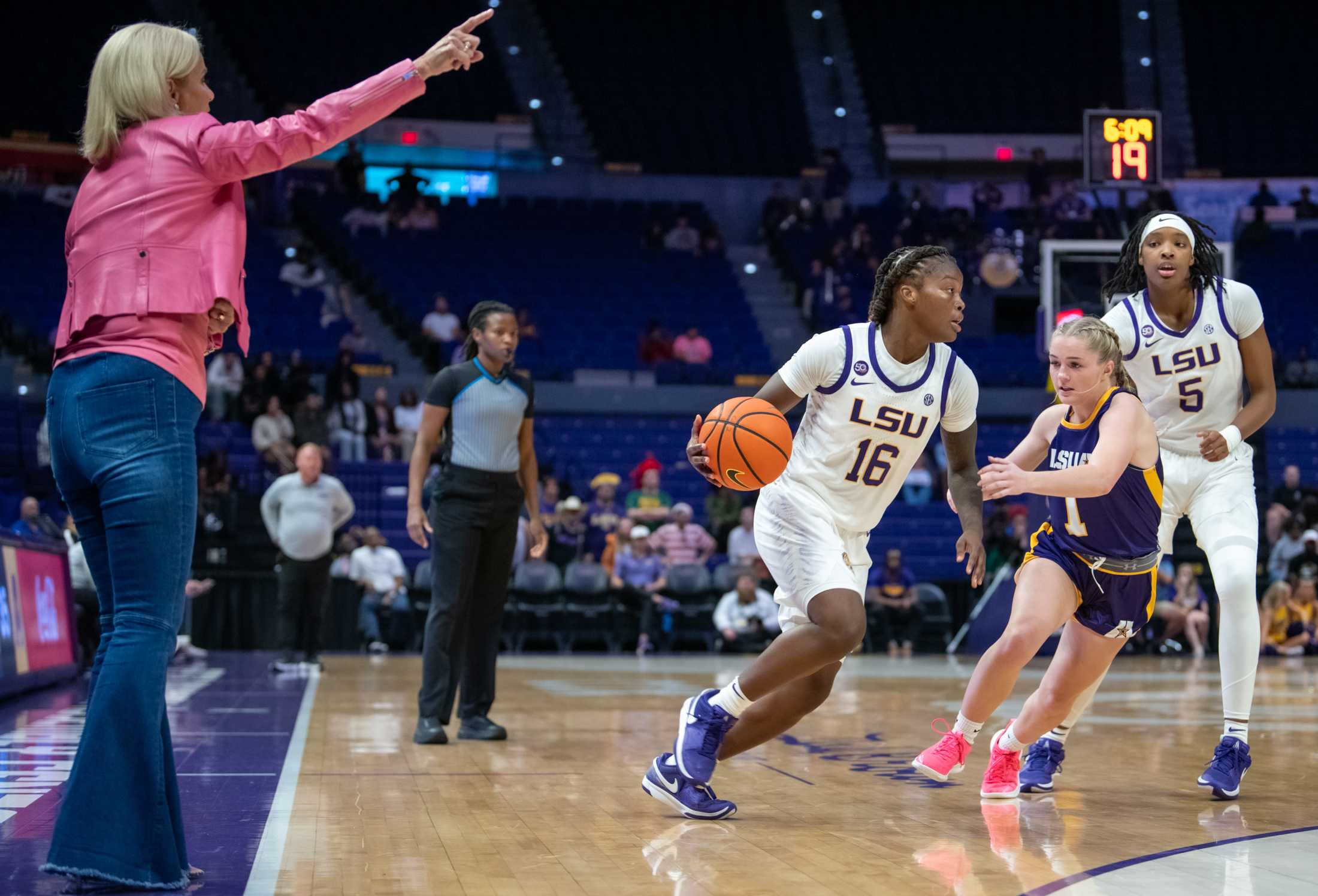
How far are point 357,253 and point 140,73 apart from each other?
20.4 metres

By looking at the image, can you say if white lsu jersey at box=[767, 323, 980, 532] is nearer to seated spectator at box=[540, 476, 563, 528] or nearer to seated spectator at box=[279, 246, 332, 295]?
seated spectator at box=[540, 476, 563, 528]

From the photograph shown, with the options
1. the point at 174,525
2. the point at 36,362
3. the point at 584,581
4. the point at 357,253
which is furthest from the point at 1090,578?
the point at 357,253

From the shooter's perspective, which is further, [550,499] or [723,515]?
[723,515]

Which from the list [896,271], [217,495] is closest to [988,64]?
[217,495]

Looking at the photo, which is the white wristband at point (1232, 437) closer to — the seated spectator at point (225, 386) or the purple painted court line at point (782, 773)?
the purple painted court line at point (782, 773)

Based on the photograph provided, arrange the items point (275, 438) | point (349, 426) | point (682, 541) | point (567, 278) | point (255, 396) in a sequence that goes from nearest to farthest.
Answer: point (682, 541) < point (275, 438) < point (255, 396) < point (349, 426) < point (567, 278)

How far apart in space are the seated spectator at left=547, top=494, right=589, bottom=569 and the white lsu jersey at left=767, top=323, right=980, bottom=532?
429 inches

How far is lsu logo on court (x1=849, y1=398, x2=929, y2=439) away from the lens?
15.0 feet

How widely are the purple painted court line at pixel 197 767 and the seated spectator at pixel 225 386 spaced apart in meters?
7.83

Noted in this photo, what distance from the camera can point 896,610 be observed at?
15328mm

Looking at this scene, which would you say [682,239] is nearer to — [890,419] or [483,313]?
[483,313]

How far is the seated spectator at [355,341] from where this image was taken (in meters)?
20.3

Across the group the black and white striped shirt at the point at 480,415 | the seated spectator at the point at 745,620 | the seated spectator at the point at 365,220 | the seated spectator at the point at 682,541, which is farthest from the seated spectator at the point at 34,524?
the seated spectator at the point at 365,220

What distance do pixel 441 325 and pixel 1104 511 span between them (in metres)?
16.5
